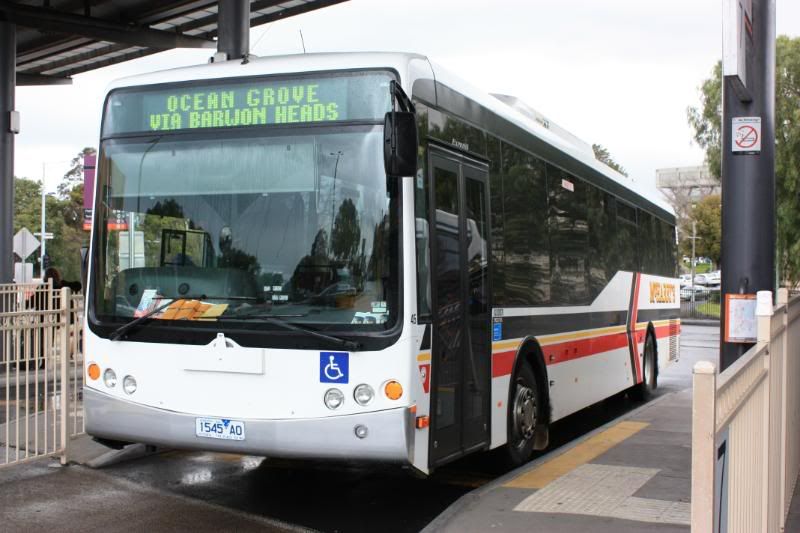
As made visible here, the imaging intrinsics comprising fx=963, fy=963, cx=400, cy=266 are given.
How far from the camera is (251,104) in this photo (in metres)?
7.02

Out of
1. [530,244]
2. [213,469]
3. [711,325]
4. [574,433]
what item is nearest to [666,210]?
[574,433]

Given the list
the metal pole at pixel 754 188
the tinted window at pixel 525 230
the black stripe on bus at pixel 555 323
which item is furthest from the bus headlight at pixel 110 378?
the metal pole at pixel 754 188

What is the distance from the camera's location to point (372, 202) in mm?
6641

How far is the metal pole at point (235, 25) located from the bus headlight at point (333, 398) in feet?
43.0

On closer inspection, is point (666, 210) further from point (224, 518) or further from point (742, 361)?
point (742, 361)

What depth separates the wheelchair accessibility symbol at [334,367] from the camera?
652 cm

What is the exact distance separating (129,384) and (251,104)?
2263 mm

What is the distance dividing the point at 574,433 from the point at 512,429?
376 centimetres

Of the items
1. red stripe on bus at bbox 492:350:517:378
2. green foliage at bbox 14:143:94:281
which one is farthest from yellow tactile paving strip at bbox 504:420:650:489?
green foliage at bbox 14:143:94:281

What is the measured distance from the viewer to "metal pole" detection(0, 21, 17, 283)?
21391mm

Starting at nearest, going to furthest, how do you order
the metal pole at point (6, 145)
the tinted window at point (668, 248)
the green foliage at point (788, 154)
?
the tinted window at point (668, 248) < the metal pole at point (6, 145) < the green foliage at point (788, 154)

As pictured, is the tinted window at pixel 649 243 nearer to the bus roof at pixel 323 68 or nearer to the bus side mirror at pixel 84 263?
the bus roof at pixel 323 68

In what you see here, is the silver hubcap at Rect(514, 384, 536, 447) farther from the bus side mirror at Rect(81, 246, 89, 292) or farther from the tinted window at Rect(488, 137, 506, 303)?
the bus side mirror at Rect(81, 246, 89, 292)

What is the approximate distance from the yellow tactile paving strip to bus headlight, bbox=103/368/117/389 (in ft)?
10.3
